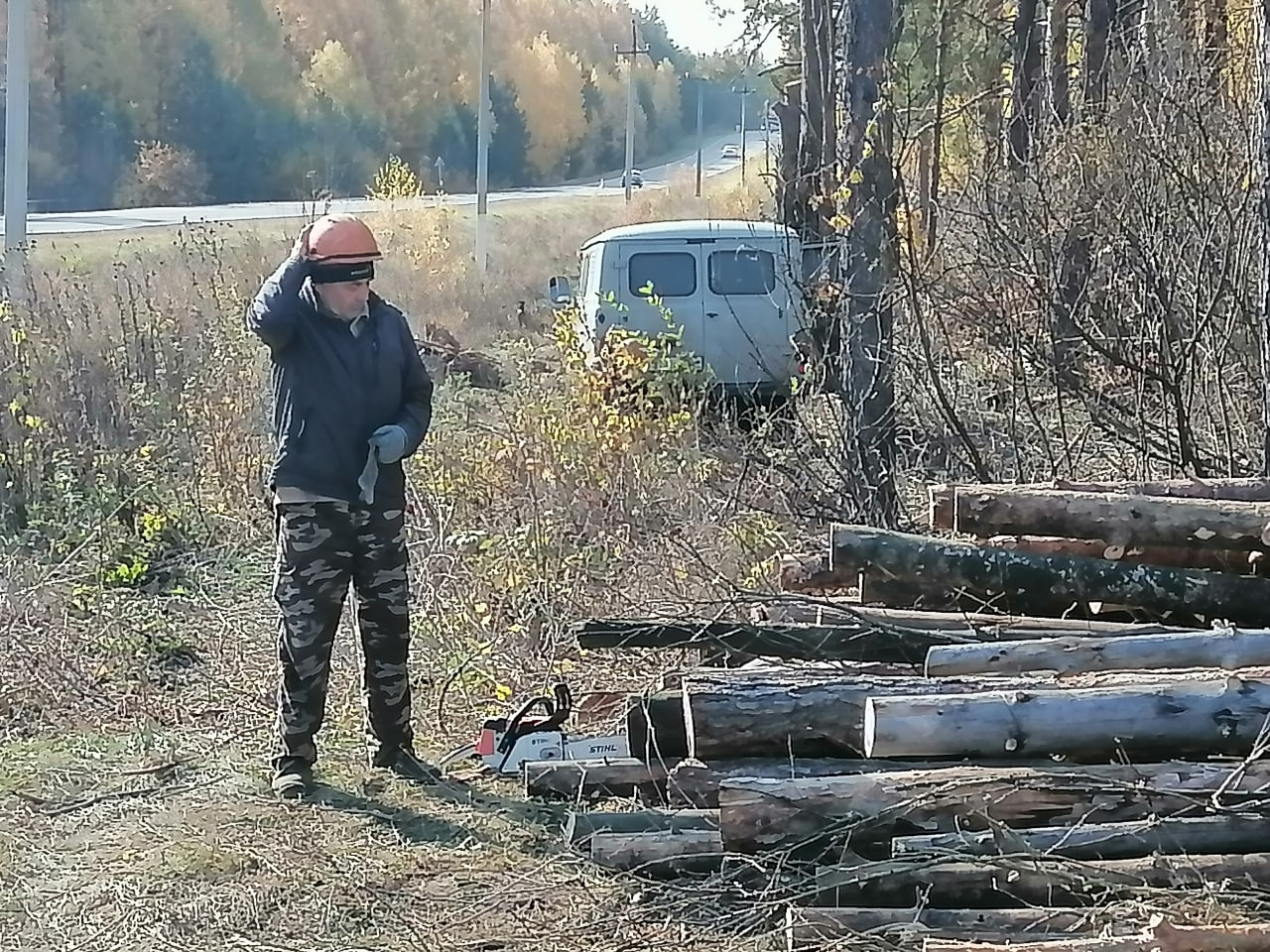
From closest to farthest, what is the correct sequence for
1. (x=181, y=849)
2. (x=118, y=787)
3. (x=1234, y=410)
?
1. (x=181, y=849)
2. (x=118, y=787)
3. (x=1234, y=410)

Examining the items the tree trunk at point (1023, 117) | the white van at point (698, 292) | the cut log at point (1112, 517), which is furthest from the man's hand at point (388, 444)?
the white van at point (698, 292)

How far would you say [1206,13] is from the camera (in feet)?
35.6

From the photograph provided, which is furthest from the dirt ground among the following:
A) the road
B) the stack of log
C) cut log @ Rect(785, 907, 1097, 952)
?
the road

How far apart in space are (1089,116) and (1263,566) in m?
5.27

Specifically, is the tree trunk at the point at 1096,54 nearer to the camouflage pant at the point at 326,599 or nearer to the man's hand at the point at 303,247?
the man's hand at the point at 303,247

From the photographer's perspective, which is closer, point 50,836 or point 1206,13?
point 50,836

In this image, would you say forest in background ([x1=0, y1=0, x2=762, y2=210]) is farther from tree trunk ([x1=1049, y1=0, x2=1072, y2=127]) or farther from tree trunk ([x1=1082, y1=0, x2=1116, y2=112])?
→ tree trunk ([x1=1082, y1=0, x2=1116, y2=112])

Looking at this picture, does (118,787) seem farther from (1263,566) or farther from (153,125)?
(153,125)

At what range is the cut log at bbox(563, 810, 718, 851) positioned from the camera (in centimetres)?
499

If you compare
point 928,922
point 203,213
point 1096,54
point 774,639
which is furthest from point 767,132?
point 203,213

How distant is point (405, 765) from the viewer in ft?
19.8

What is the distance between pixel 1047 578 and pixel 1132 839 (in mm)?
1450

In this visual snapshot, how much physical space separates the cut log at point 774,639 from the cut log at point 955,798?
3.44ft

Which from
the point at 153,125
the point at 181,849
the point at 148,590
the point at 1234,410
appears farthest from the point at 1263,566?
the point at 153,125
